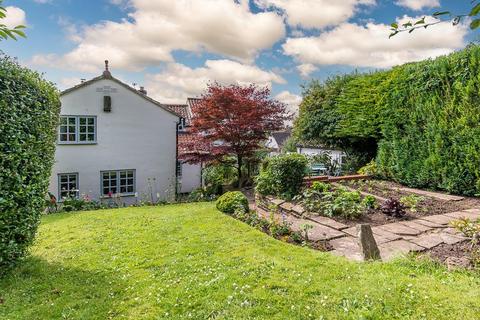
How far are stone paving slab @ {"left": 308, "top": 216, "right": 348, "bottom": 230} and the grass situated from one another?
53.5 inches

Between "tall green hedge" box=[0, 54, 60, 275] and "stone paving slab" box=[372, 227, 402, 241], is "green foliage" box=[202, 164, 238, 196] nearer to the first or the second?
"stone paving slab" box=[372, 227, 402, 241]

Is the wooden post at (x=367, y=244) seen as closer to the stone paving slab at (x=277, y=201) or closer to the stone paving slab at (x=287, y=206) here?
the stone paving slab at (x=287, y=206)

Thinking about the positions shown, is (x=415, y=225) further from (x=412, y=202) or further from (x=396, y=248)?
(x=412, y=202)

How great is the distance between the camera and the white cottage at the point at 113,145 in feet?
46.7

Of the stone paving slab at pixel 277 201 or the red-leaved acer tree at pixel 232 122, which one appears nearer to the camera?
the stone paving slab at pixel 277 201

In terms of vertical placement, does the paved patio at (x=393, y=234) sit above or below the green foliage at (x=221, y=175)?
below

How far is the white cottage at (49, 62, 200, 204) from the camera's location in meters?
14.2

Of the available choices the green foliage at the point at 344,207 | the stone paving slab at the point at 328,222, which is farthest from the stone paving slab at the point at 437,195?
the stone paving slab at the point at 328,222

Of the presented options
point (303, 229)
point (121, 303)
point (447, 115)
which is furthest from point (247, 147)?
point (121, 303)

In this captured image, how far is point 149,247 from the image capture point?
5.48 m

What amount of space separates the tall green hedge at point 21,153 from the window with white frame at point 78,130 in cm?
1043

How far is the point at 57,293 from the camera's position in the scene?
3.85 meters

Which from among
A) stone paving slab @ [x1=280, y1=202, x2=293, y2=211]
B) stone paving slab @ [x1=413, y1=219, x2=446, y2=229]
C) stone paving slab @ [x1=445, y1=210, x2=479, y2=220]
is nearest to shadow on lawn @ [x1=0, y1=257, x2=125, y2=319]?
stone paving slab @ [x1=280, y1=202, x2=293, y2=211]

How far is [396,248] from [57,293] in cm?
490
